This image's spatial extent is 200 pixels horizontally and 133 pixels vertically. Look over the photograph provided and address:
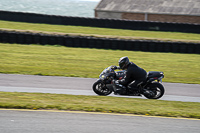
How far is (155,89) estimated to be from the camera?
10.5 metres

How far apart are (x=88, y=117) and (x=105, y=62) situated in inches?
390

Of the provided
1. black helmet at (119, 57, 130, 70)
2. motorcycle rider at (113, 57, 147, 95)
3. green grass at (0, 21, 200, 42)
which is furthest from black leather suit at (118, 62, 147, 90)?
green grass at (0, 21, 200, 42)

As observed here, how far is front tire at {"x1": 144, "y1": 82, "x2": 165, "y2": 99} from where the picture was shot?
410 inches

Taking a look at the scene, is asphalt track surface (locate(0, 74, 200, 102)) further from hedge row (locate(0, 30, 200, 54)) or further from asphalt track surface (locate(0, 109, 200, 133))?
hedge row (locate(0, 30, 200, 54))

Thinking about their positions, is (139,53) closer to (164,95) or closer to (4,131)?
(164,95)

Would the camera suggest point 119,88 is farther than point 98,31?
No

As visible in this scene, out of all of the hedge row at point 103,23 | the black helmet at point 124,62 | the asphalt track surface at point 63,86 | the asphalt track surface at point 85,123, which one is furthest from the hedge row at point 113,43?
the asphalt track surface at point 85,123

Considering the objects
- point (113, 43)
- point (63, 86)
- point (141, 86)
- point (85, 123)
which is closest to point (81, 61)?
point (113, 43)

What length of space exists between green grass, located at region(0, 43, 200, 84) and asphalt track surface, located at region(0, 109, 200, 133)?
617cm

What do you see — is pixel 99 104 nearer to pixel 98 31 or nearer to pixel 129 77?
pixel 129 77

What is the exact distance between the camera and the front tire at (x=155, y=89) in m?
10.4

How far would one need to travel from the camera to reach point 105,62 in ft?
57.0

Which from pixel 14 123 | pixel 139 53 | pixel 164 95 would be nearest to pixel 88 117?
pixel 14 123

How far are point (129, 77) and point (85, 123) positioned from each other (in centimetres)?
363
